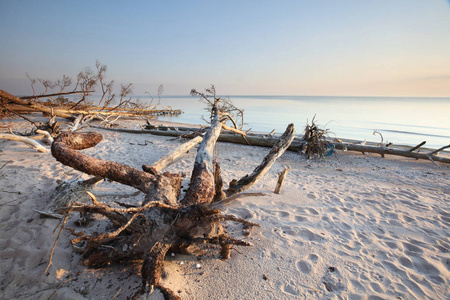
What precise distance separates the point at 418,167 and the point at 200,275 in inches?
315

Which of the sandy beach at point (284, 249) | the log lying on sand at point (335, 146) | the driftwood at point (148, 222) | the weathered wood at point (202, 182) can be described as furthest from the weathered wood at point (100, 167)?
the log lying on sand at point (335, 146)

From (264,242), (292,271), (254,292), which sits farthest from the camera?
(264,242)

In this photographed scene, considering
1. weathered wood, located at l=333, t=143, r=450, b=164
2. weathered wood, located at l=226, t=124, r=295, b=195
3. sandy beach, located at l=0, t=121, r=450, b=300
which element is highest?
weathered wood, located at l=333, t=143, r=450, b=164

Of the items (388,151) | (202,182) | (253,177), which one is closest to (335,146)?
(388,151)

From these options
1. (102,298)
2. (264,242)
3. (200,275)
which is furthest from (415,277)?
(102,298)

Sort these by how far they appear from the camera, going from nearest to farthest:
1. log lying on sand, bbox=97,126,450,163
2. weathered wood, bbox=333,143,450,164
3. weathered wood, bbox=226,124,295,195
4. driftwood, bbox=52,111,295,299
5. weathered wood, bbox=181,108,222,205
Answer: driftwood, bbox=52,111,295,299 → weathered wood, bbox=181,108,222,205 → weathered wood, bbox=226,124,295,195 → weathered wood, bbox=333,143,450,164 → log lying on sand, bbox=97,126,450,163

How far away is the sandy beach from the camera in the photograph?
6.40 ft

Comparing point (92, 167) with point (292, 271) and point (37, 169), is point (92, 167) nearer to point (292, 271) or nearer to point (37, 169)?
point (292, 271)

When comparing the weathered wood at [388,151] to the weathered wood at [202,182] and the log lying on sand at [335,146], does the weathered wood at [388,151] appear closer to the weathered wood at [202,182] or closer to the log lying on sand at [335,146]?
the log lying on sand at [335,146]

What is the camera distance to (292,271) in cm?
221

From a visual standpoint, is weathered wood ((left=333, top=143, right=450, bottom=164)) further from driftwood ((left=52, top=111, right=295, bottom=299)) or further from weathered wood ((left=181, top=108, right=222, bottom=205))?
driftwood ((left=52, top=111, right=295, bottom=299))

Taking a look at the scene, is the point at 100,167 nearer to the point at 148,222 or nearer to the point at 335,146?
the point at 148,222

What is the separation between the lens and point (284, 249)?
2527 mm

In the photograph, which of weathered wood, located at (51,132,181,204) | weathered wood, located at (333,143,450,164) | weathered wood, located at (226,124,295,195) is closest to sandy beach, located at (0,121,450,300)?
weathered wood, located at (226,124,295,195)
